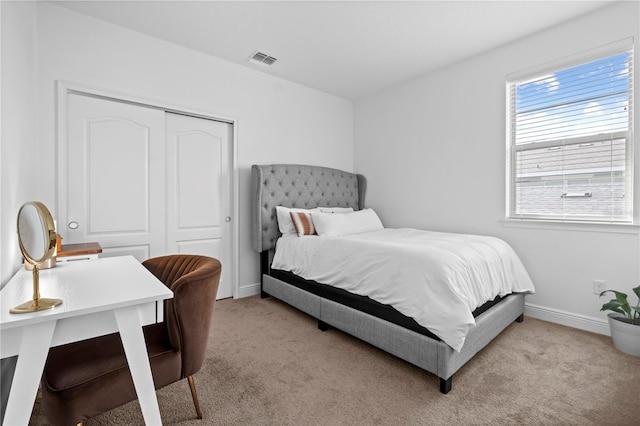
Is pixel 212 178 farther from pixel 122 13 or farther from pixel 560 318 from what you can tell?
pixel 560 318

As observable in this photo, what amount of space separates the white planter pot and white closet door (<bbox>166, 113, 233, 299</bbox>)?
3466 mm

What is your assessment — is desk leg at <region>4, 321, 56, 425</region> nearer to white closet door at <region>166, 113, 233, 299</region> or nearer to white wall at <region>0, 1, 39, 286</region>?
white wall at <region>0, 1, 39, 286</region>

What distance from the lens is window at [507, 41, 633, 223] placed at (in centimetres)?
237

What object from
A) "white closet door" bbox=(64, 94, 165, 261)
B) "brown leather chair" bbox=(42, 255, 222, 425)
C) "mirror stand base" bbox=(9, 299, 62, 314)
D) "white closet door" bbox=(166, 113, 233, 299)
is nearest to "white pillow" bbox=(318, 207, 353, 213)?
"white closet door" bbox=(166, 113, 233, 299)

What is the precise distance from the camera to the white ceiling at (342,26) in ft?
7.81

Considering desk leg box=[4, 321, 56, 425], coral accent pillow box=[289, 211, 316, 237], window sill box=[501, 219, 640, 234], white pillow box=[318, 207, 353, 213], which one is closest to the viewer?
desk leg box=[4, 321, 56, 425]

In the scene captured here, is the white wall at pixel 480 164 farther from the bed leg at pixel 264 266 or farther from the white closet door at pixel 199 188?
the white closet door at pixel 199 188

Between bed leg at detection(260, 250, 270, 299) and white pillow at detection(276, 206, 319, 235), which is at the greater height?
white pillow at detection(276, 206, 319, 235)

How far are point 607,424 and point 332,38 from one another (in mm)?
3322

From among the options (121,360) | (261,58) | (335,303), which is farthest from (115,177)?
(335,303)

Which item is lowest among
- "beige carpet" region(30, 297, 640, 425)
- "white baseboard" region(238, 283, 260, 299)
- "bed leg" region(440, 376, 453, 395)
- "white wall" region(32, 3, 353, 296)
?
"beige carpet" region(30, 297, 640, 425)

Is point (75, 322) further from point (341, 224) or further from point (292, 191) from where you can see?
point (292, 191)

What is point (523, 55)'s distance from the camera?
284 cm

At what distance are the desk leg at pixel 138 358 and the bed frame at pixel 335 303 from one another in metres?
1.39
